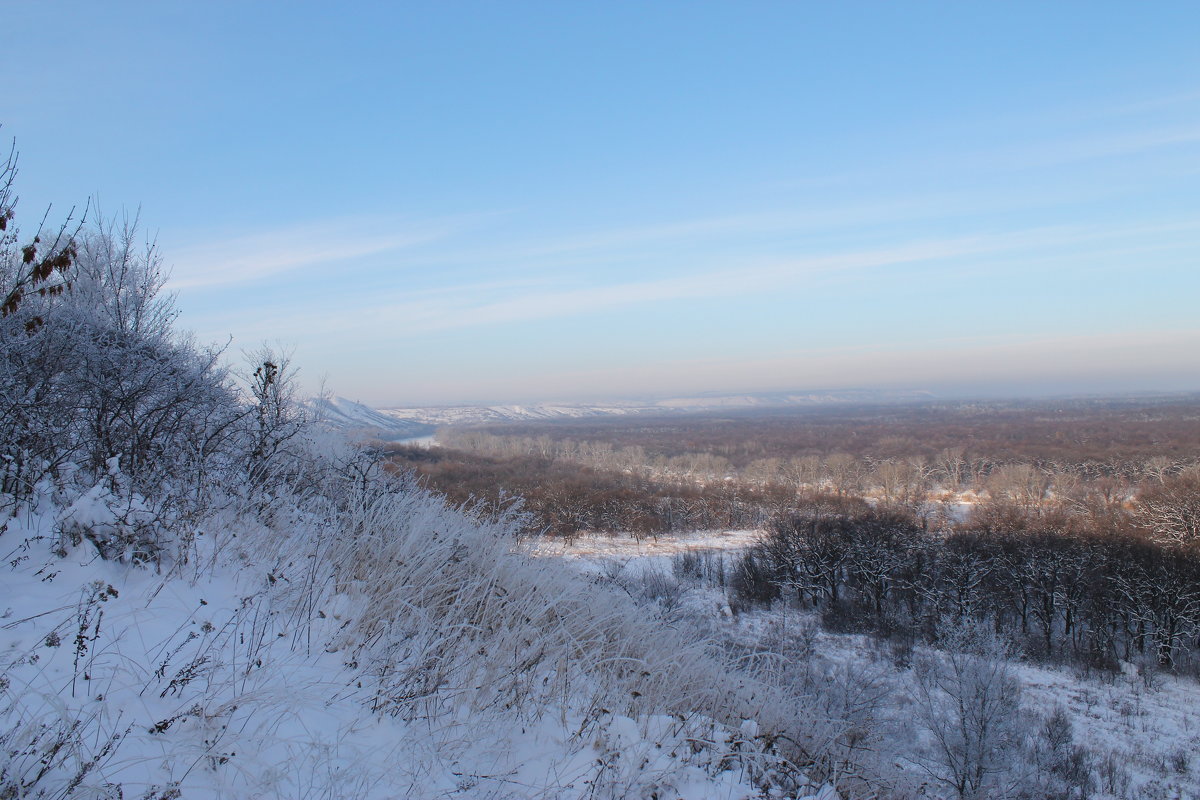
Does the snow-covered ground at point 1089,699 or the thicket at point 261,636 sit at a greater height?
the thicket at point 261,636

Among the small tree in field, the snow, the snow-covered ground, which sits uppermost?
the snow

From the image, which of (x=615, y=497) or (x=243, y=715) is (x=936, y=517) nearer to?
(x=615, y=497)

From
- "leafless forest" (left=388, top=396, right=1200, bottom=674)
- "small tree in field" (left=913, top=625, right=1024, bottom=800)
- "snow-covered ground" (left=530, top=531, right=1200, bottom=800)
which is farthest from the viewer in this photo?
"leafless forest" (left=388, top=396, right=1200, bottom=674)

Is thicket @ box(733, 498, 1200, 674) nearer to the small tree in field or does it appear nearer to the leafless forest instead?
the leafless forest

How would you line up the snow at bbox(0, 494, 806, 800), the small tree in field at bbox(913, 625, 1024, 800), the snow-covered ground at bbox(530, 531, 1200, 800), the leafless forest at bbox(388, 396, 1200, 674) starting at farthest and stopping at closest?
the leafless forest at bbox(388, 396, 1200, 674) < the snow-covered ground at bbox(530, 531, 1200, 800) < the small tree in field at bbox(913, 625, 1024, 800) < the snow at bbox(0, 494, 806, 800)

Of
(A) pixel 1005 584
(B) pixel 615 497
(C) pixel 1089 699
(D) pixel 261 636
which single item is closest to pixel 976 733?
(C) pixel 1089 699

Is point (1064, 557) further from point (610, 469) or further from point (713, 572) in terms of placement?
point (610, 469)

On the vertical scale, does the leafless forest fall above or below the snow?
below

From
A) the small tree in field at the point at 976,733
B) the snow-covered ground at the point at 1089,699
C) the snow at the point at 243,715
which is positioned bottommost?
the snow-covered ground at the point at 1089,699

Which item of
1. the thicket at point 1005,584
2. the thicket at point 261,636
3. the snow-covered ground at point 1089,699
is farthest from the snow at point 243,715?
the thicket at point 1005,584

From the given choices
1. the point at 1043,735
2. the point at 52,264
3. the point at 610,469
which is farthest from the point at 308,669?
the point at 610,469

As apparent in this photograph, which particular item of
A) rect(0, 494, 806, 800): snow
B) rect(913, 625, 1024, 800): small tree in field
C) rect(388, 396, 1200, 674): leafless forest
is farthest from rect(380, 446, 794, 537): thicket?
rect(0, 494, 806, 800): snow

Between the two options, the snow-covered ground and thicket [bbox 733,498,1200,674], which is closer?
the snow-covered ground

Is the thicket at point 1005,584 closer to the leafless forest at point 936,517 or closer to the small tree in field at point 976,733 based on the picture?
the leafless forest at point 936,517
